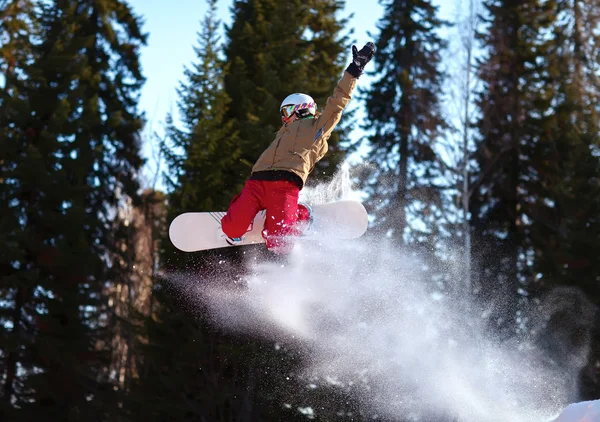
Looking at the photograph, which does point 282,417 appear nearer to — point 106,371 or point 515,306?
point 515,306

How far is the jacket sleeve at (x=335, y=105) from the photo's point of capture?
6.54 meters

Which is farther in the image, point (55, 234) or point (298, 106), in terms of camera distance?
point (55, 234)

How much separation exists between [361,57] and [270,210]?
1.83 m

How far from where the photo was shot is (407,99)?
18828 mm

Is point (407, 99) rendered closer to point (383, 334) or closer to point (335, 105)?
point (383, 334)

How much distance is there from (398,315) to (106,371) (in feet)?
32.1

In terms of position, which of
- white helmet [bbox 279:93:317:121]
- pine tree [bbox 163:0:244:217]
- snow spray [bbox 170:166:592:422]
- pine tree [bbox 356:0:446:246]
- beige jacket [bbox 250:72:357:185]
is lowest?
snow spray [bbox 170:166:592:422]

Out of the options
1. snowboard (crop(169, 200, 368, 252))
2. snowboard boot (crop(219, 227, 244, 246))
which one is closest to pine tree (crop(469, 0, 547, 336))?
snowboard (crop(169, 200, 368, 252))

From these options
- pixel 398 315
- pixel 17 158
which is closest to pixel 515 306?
pixel 398 315

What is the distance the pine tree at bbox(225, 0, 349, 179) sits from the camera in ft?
40.8

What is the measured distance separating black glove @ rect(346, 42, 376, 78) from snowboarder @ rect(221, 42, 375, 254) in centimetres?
69

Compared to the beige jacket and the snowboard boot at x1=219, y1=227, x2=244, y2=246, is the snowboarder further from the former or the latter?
the snowboard boot at x1=219, y1=227, x2=244, y2=246

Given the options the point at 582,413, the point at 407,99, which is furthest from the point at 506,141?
the point at 582,413

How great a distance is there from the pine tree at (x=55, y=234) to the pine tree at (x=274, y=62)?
5.24 metres
